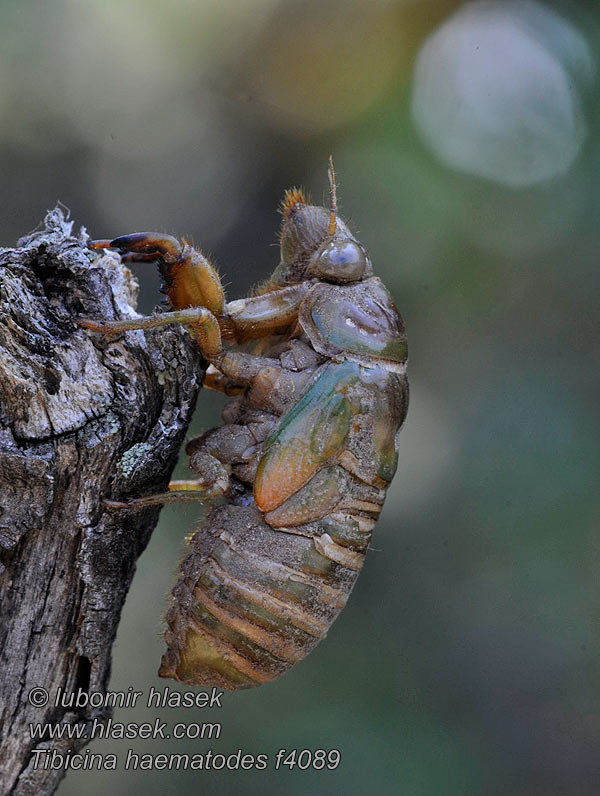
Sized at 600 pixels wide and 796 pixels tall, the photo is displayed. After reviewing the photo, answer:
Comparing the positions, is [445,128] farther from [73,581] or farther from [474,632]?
[73,581]

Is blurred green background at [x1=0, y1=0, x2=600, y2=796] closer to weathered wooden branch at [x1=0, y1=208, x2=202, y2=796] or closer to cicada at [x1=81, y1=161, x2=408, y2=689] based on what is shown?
cicada at [x1=81, y1=161, x2=408, y2=689]

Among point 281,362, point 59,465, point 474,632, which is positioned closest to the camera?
point 59,465

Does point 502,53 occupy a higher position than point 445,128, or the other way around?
point 502,53

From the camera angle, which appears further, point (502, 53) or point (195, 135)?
point (195, 135)

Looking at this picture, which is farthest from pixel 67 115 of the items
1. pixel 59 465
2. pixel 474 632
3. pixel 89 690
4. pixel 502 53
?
pixel 474 632

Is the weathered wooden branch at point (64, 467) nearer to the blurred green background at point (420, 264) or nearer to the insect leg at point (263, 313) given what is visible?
the insect leg at point (263, 313)

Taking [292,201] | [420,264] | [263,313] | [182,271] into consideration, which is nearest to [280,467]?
[263,313]
